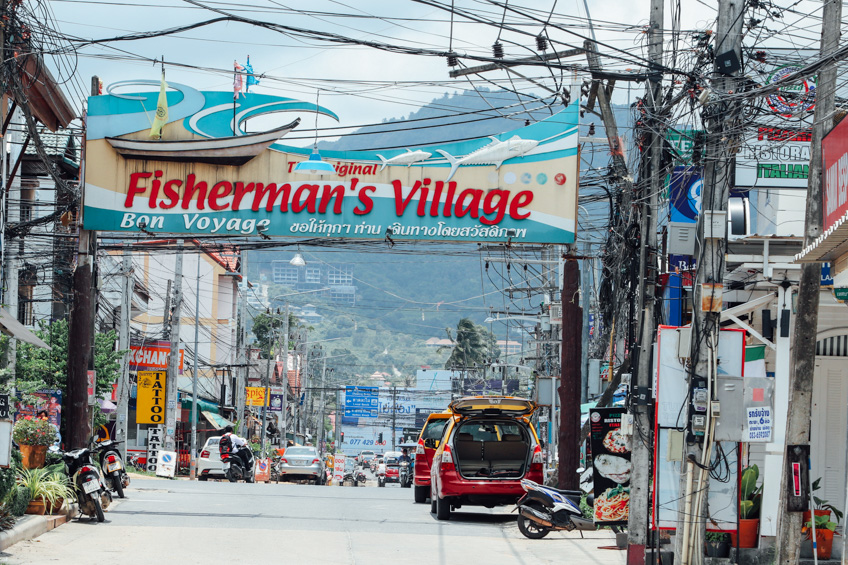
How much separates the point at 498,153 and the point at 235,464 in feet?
53.8

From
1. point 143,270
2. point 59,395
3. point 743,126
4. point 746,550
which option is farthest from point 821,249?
point 143,270

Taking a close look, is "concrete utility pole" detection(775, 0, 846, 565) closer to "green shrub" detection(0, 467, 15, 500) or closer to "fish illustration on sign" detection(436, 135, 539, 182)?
"green shrub" detection(0, 467, 15, 500)

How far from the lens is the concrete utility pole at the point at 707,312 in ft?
38.4

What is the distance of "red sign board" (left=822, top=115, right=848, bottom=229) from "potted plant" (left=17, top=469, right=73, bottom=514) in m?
10.4

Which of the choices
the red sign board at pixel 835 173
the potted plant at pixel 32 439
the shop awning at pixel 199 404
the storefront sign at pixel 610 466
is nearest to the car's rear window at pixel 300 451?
the shop awning at pixel 199 404

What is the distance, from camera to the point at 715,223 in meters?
11.8

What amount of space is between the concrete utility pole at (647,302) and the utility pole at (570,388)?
532cm

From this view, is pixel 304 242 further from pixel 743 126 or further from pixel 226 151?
pixel 743 126

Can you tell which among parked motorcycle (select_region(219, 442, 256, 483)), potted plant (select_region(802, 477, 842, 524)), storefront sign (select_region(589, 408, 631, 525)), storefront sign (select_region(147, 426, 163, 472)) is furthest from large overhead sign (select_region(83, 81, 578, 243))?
storefront sign (select_region(147, 426, 163, 472))

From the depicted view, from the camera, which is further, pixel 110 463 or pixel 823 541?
pixel 110 463

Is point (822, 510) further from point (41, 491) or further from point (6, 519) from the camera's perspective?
point (41, 491)

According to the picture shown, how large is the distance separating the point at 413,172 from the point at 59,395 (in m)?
18.4

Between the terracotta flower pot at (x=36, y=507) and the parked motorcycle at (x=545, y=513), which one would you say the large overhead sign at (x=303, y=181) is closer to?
the parked motorcycle at (x=545, y=513)

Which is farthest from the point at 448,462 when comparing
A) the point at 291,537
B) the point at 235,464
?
the point at 235,464
